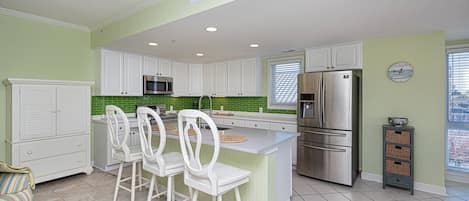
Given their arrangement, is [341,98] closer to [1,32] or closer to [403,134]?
[403,134]

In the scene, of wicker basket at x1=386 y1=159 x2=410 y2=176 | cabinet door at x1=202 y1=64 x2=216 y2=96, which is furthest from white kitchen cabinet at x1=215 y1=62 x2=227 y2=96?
wicker basket at x1=386 y1=159 x2=410 y2=176

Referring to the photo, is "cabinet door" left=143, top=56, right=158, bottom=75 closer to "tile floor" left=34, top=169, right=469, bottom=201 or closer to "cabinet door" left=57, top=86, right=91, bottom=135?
"cabinet door" left=57, top=86, right=91, bottom=135

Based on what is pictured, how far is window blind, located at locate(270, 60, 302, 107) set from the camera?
4.53m

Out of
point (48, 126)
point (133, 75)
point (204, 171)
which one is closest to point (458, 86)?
point (204, 171)

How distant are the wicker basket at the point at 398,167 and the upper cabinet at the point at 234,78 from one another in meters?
2.54

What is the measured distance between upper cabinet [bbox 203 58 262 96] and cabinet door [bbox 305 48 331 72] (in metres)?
1.15

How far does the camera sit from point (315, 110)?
349 cm

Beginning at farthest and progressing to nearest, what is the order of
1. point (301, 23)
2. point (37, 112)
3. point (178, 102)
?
point (178, 102) → point (37, 112) → point (301, 23)

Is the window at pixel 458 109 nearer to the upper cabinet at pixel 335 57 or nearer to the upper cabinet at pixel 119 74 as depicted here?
the upper cabinet at pixel 335 57

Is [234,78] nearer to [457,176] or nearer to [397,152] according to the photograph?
[397,152]

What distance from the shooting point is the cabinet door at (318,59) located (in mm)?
3723

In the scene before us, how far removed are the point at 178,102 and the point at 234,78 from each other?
1623mm

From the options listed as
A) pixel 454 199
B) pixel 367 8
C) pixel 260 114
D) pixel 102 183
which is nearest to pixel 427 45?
pixel 367 8

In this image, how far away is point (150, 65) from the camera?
473cm
